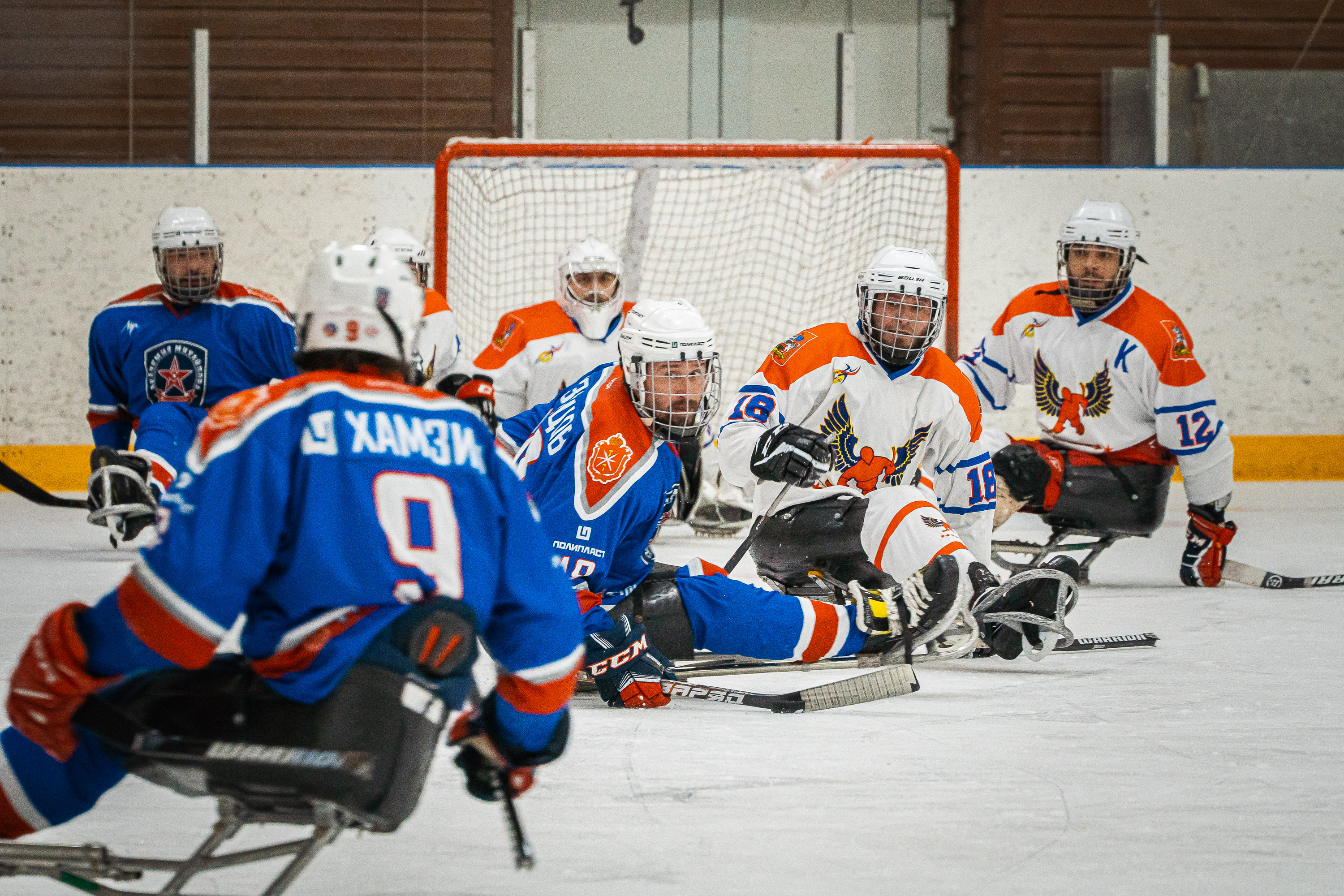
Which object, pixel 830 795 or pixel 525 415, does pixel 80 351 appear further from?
pixel 830 795

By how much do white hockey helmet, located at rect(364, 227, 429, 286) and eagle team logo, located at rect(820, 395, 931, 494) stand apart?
2400 mm

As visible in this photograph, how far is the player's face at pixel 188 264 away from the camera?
498cm

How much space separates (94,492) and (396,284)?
140 inches


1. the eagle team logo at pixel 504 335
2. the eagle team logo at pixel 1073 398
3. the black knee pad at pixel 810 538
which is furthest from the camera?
the eagle team logo at pixel 504 335

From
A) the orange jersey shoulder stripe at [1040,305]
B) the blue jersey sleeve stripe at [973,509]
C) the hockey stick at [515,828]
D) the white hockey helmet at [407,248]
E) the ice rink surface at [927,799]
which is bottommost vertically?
the ice rink surface at [927,799]

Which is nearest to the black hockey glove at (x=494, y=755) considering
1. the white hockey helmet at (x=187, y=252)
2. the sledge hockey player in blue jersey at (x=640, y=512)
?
the sledge hockey player in blue jersey at (x=640, y=512)

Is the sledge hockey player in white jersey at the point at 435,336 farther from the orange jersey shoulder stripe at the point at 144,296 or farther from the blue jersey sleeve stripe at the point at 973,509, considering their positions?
the blue jersey sleeve stripe at the point at 973,509

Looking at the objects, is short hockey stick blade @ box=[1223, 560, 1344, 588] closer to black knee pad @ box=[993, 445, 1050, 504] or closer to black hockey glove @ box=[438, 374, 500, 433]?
black knee pad @ box=[993, 445, 1050, 504]

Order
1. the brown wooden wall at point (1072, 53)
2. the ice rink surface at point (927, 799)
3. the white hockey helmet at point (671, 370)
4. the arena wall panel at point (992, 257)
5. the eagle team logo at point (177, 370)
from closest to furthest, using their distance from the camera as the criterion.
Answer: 1. the ice rink surface at point (927, 799)
2. the white hockey helmet at point (671, 370)
3. the eagle team logo at point (177, 370)
4. the arena wall panel at point (992, 257)
5. the brown wooden wall at point (1072, 53)

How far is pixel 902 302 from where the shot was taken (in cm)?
356

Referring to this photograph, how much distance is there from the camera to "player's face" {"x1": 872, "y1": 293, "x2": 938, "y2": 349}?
3.55m

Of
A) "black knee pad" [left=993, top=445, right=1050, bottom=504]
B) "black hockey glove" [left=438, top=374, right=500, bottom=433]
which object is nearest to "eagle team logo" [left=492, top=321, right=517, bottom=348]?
"black hockey glove" [left=438, top=374, right=500, bottom=433]

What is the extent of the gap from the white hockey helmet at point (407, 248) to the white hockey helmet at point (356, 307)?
13.3 feet

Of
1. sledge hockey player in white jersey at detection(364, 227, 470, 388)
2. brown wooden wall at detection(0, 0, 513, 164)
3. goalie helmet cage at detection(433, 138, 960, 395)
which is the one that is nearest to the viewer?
sledge hockey player in white jersey at detection(364, 227, 470, 388)
